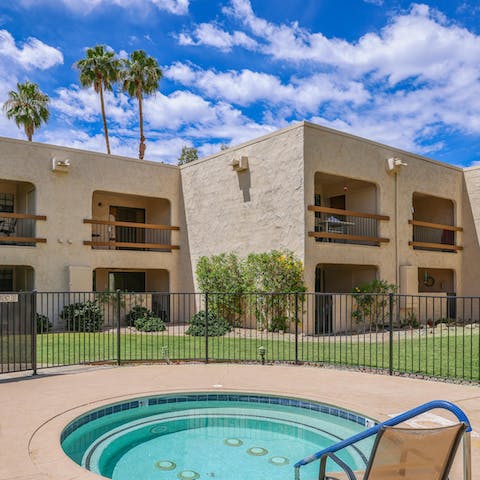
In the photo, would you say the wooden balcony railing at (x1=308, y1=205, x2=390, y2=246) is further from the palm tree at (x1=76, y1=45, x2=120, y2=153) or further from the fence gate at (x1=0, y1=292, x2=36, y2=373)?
the palm tree at (x1=76, y1=45, x2=120, y2=153)

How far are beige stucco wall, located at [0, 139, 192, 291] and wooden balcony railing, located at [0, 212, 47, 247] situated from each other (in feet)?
0.97

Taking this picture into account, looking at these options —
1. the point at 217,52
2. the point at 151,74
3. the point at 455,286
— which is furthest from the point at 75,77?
the point at 455,286

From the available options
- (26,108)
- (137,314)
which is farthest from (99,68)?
(137,314)

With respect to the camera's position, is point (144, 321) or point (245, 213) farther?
point (245, 213)

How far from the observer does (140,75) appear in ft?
106

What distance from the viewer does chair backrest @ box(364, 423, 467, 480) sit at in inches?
125

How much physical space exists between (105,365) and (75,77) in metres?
26.6

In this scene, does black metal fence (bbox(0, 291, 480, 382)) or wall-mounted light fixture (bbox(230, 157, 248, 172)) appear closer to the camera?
black metal fence (bbox(0, 291, 480, 382))

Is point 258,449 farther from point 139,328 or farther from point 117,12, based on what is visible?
point 117,12

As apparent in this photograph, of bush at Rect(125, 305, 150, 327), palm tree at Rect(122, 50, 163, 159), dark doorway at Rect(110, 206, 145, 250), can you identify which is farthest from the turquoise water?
palm tree at Rect(122, 50, 163, 159)

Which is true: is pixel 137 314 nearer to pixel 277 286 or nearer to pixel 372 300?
pixel 277 286

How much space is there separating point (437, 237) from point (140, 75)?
21154 millimetres

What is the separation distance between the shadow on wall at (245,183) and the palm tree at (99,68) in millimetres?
16540

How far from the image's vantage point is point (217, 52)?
78.9 feet
